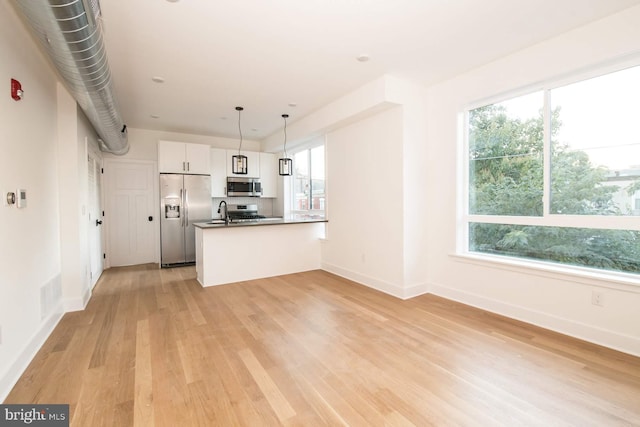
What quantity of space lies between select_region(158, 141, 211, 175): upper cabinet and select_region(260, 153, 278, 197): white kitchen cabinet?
130cm

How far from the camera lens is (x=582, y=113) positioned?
268cm

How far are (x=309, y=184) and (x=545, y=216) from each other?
432 cm

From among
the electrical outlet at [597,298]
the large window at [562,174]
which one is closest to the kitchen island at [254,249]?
the large window at [562,174]

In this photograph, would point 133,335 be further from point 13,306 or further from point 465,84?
point 465,84

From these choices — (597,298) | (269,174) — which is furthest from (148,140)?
(597,298)

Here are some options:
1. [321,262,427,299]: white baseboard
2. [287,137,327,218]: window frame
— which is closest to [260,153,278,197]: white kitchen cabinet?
[287,137,327,218]: window frame

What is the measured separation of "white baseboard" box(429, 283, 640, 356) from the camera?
7.67ft

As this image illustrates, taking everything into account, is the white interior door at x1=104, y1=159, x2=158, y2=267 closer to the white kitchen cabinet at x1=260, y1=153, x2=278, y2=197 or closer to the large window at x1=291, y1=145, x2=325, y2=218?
the white kitchen cabinet at x1=260, y1=153, x2=278, y2=197

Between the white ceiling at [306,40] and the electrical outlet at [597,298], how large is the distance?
7.60 feet

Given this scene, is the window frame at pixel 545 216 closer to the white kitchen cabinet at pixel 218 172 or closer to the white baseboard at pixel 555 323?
the white baseboard at pixel 555 323

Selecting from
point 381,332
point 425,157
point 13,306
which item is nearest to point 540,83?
point 425,157

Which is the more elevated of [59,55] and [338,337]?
[59,55]

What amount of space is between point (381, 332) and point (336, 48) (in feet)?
9.23

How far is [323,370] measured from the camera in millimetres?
2139
